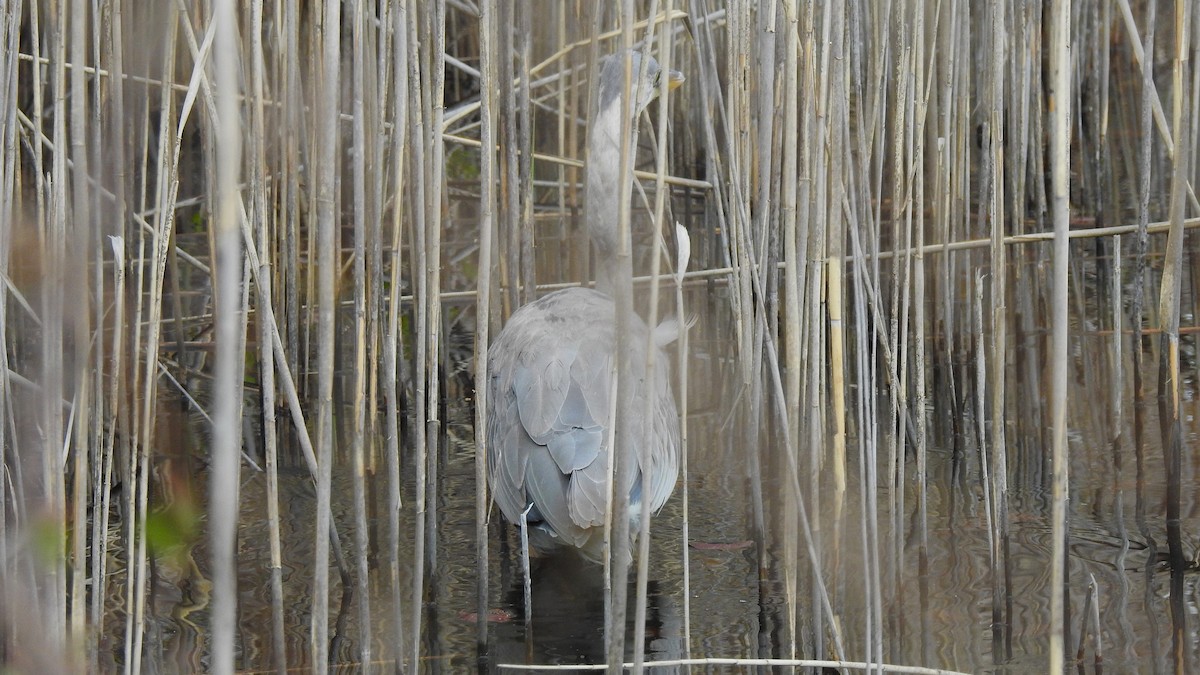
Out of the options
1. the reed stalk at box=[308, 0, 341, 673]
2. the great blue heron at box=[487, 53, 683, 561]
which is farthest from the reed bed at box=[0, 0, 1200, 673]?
the great blue heron at box=[487, 53, 683, 561]

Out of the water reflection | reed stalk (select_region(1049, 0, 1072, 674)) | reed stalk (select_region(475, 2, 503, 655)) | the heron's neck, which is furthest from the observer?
the heron's neck

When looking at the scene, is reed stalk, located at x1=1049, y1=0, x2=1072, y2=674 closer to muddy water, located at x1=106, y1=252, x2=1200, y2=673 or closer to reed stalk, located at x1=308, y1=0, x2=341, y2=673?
muddy water, located at x1=106, y1=252, x2=1200, y2=673

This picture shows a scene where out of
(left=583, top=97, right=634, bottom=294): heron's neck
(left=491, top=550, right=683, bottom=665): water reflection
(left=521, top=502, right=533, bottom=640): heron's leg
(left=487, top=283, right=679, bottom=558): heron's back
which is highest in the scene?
(left=583, top=97, right=634, bottom=294): heron's neck

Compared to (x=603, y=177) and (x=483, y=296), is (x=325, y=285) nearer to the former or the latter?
(x=483, y=296)

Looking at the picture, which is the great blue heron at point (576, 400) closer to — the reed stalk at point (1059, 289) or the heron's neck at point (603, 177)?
the heron's neck at point (603, 177)

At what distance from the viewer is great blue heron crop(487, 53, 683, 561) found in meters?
2.57

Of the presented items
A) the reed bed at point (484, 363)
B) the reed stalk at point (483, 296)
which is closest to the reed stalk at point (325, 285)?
the reed bed at point (484, 363)

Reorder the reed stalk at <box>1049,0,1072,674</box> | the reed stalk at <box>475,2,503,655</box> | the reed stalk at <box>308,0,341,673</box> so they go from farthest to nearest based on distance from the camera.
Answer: the reed stalk at <box>475,2,503,655</box> < the reed stalk at <box>308,0,341,673</box> < the reed stalk at <box>1049,0,1072,674</box>

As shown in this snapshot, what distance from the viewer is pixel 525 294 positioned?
321cm

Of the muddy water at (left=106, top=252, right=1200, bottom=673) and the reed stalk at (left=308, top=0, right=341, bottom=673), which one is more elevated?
the reed stalk at (left=308, top=0, right=341, bottom=673)

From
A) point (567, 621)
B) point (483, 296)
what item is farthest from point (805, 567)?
point (483, 296)

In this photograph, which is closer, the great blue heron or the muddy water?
the muddy water

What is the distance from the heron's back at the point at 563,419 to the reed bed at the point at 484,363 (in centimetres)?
15

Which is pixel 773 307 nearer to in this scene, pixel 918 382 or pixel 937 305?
pixel 918 382
